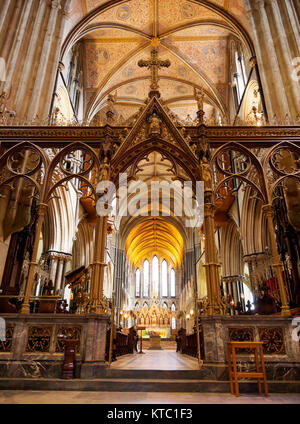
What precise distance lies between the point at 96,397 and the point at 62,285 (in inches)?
358

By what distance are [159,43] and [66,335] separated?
50.8 feet

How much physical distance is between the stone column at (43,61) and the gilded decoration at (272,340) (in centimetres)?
824

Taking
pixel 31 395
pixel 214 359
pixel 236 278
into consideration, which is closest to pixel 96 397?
pixel 31 395

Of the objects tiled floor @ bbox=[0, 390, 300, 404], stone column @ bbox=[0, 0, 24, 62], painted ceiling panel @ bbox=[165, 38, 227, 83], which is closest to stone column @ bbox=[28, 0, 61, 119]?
stone column @ bbox=[0, 0, 24, 62]

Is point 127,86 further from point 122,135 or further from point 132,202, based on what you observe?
point 122,135

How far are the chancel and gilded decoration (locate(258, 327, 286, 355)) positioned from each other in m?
0.02

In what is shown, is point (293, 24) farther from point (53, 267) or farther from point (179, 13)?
point (53, 267)

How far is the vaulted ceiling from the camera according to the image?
1348 cm

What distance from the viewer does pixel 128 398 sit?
3895mm

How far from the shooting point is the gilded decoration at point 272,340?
199 inches

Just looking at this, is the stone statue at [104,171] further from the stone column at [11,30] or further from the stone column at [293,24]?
the stone column at [293,24]

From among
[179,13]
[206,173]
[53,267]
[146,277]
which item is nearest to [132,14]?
[179,13]

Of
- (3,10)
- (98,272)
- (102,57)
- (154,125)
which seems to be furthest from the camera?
(102,57)

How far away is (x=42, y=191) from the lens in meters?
6.32
